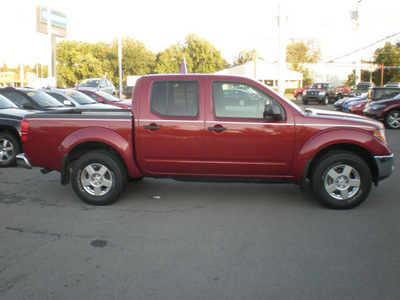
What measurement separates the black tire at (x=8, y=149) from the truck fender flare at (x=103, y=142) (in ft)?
11.9

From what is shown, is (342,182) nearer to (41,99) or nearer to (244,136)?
(244,136)

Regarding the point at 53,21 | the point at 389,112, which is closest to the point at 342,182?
the point at 389,112

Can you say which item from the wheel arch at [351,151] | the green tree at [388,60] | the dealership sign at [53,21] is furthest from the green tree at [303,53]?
the wheel arch at [351,151]

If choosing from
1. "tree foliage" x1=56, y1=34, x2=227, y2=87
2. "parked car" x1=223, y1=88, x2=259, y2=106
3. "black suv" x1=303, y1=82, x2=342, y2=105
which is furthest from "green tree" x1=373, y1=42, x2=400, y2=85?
"parked car" x1=223, y1=88, x2=259, y2=106

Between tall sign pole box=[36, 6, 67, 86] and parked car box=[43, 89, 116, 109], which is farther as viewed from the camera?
tall sign pole box=[36, 6, 67, 86]

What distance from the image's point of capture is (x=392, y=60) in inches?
2096

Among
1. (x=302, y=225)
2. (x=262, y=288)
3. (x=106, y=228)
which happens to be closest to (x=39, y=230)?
(x=106, y=228)

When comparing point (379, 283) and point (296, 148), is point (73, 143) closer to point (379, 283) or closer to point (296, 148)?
point (296, 148)

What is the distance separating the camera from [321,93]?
34062mm

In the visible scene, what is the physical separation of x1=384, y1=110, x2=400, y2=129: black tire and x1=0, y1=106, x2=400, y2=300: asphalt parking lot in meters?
10.5

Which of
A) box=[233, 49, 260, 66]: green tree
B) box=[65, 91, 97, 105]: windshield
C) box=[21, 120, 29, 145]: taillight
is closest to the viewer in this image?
box=[21, 120, 29, 145]: taillight

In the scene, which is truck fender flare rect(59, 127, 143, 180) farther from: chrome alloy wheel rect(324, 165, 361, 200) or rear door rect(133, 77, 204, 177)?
chrome alloy wheel rect(324, 165, 361, 200)

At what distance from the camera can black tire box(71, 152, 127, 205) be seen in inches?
223

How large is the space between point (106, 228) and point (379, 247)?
3.07m
